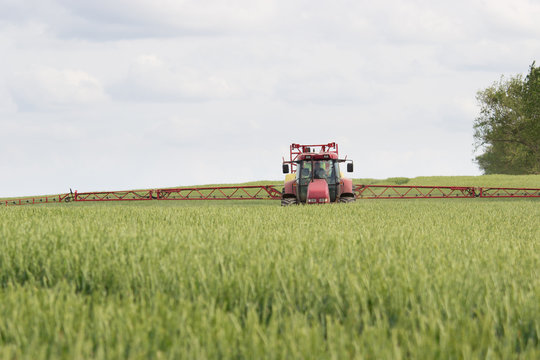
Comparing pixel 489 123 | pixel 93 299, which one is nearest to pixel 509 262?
pixel 93 299

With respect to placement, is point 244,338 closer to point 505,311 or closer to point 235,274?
point 235,274

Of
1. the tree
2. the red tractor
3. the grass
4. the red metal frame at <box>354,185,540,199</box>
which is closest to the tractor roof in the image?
the red tractor

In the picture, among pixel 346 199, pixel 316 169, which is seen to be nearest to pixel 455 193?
pixel 346 199

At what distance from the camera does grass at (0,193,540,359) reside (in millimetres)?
2410

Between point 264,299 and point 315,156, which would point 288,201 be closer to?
point 315,156

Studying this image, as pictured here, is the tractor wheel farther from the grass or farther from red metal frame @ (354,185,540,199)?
the grass

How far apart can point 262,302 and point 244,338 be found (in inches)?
36.8

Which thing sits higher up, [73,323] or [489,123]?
[489,123]

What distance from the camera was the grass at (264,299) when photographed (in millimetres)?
2410

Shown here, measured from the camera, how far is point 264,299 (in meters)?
3.42

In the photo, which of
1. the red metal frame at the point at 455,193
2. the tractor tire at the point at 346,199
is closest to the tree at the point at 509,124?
the red metal frame at the point at 455,193

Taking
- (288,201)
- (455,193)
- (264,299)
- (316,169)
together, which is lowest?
(264,299)

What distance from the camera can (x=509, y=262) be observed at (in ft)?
15.6

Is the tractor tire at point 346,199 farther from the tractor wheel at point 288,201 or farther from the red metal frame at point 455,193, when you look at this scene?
the red metal frame at point 455,193
